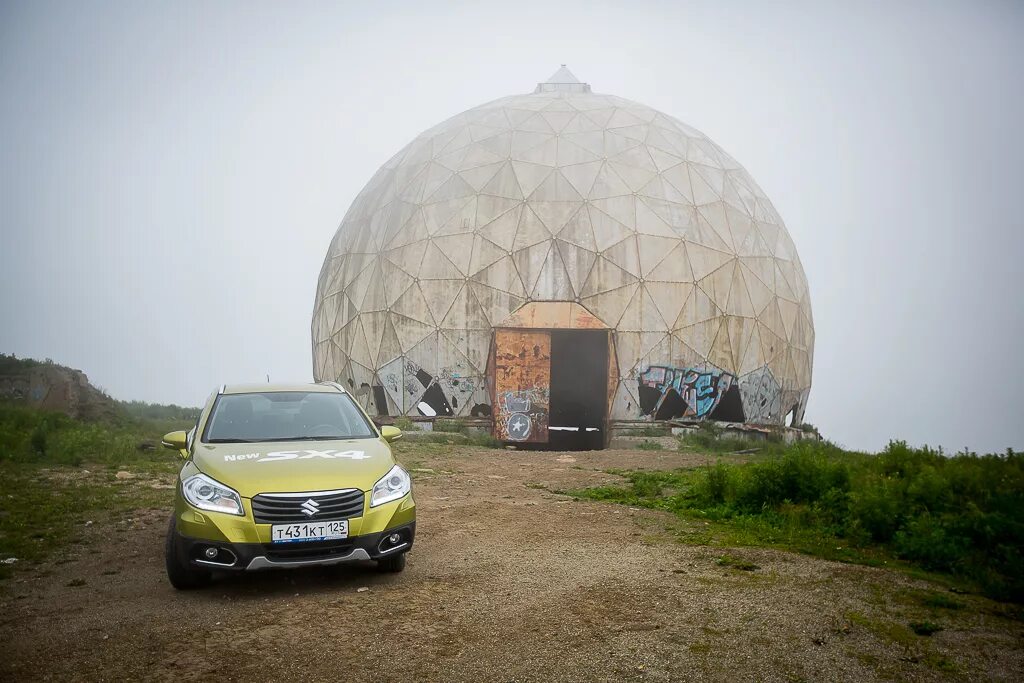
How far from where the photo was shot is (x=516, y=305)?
67.8ft

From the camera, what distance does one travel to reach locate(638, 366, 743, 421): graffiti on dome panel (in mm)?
20688

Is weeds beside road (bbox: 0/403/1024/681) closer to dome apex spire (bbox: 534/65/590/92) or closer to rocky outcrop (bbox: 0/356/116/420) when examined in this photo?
rocky outcrop (bbox: 0/356/116/420)

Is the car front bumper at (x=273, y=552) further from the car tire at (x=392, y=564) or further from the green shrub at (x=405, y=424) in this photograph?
the green shrub at (x=405, y=424)

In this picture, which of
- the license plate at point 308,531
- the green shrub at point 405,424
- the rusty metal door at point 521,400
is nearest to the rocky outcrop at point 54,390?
the green shrub at point 405,424

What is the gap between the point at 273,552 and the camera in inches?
228

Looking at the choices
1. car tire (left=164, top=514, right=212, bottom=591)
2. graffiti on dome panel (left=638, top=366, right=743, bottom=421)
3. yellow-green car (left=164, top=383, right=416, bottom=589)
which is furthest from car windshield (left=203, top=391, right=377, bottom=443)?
graffiti on dome panel (left=638, top=366, right=743, bottom=421)

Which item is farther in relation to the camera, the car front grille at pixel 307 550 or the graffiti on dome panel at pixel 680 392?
the graffiti on dome panel at pixel 680 392

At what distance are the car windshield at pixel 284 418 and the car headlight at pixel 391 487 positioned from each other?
0.93m

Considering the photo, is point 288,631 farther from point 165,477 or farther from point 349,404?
point 165,477

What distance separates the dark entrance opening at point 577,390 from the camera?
22344mm

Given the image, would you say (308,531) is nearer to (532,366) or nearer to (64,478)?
(64,478)

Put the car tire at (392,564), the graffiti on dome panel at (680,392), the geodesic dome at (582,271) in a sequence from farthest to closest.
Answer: the geodesic dome at (582,271), the graffiti on dome panel at (680,392), the car tire at (392,564)

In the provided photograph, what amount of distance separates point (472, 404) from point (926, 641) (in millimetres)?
16463

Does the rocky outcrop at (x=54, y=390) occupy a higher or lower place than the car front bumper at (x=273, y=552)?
higher
